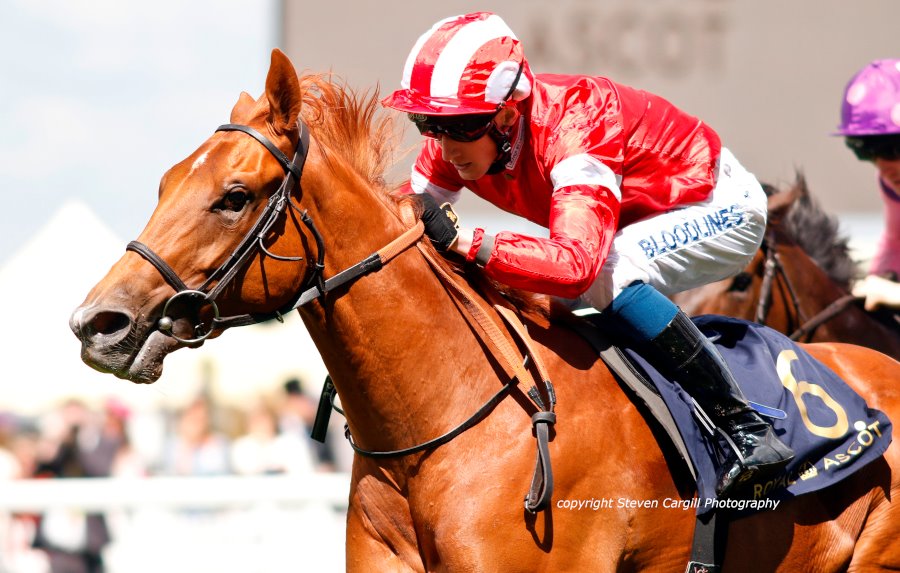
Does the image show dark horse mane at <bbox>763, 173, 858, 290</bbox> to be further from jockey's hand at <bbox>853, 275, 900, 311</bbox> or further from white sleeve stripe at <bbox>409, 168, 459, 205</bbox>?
white sleeve stripe at <bbox>409, 168, 459, 205</bbox>

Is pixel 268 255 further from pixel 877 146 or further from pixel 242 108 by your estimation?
pixel 877 146

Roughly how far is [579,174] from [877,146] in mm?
2883

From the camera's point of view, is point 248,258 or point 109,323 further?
point 248,258

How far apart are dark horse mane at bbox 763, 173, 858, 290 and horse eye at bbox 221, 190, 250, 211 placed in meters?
3.70

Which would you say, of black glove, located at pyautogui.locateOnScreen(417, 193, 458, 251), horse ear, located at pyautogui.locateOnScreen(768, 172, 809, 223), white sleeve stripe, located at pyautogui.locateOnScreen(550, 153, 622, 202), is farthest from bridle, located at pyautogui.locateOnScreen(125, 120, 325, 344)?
horse ear, located at pyautogui.locateOnScreen(768, 172, 809, 223)

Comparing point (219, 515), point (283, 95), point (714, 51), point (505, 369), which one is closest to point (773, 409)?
point (505, 369)

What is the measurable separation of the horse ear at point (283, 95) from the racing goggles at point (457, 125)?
374 mm

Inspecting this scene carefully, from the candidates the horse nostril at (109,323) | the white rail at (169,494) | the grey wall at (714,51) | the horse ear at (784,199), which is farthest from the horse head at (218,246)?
the grey wall at (714,51)

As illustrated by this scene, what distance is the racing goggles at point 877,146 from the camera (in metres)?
5.31

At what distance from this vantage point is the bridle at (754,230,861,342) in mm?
5211

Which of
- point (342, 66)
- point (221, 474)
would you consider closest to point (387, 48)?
point (342, 66)

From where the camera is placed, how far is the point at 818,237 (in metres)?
5.86

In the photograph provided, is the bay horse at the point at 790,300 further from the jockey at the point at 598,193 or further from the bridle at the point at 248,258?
the bridle at the point at 248,258

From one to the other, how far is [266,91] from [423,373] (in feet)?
2.74
